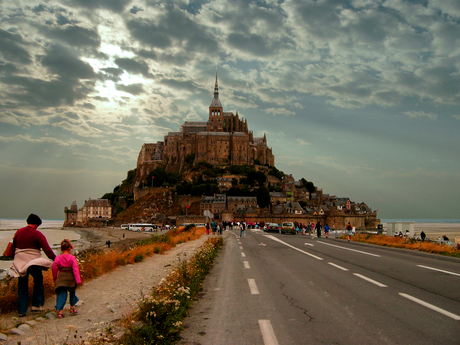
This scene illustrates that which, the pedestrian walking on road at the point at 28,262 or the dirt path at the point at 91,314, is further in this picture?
the pedestrian walking on road at the point at 28,262

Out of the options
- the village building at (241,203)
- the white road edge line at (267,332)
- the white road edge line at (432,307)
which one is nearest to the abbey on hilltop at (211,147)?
the village building at (241,203)

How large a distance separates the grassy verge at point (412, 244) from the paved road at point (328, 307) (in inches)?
287

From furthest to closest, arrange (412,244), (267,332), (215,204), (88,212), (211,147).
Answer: (211,147) < (88,212) < (215,204) < (412,244) < (267,332)

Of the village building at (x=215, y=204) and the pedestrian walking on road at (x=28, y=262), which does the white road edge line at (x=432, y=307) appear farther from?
the village building at (x=215, y=204)

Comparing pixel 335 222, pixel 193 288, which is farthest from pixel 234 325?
pixel 335 222

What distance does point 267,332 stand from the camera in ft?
17.6

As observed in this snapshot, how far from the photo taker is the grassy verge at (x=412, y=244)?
18062 mm

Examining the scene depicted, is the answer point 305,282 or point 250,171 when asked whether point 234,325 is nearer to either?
point 305,282

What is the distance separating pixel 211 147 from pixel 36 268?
126183mm

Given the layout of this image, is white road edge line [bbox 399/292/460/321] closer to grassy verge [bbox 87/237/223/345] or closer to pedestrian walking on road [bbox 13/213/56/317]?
grassy verge [bbox 87/237/223/345]

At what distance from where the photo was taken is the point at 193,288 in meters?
8.44

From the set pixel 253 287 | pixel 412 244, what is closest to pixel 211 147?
pixel 412 244

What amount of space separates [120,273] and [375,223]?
→ 9456 centimetres

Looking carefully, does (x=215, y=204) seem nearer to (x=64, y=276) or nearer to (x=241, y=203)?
(x=241, y=203)
